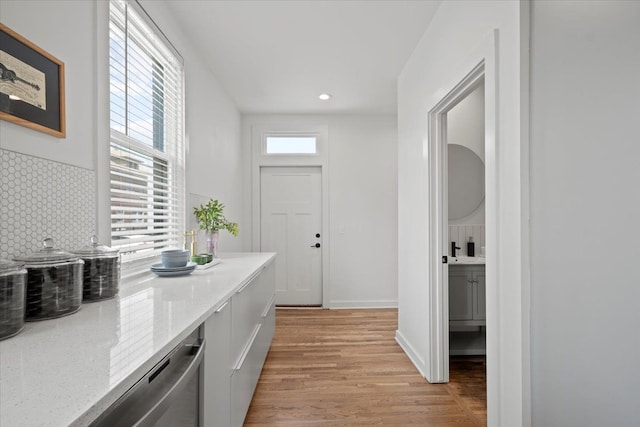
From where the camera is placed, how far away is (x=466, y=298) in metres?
2.73

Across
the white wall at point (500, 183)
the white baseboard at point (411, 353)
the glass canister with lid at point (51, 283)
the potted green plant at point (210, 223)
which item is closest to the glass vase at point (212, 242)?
the potted green plant at point (210, 223)

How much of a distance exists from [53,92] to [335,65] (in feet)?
7.63

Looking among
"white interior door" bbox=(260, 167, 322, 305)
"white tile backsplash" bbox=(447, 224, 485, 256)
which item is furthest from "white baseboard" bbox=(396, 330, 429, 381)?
"white interior door" bbox=(260, 167, 322, 305)

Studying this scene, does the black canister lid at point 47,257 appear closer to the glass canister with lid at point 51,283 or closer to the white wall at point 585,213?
the glass canister with lid at point 51,283

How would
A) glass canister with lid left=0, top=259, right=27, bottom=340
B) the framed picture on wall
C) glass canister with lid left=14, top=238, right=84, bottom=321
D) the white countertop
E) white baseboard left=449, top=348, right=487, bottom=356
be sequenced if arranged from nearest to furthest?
the white countertop, glass canister with lid left=0, top=259, right=27, bottom=340, glass canister with lid left=14, top=238, right=84, bottom=321, the framed picture on wall, white baseboard left=449, top=348, right=487, bottom=356

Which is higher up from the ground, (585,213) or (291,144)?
(291,144)

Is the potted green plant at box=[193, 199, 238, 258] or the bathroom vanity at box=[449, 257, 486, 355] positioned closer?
the potted green plant at box=[193, 199, 238, 258]

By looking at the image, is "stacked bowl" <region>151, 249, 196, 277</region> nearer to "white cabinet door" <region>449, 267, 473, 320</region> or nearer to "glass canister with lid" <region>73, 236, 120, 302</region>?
"glass canister with lid" <region>73, 236, 120, 302</region>

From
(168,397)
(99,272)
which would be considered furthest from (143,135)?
(168,397)

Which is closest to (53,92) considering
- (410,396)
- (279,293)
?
(410,396)

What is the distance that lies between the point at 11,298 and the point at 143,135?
1378 millimetres

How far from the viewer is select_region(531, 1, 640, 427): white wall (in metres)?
1.13

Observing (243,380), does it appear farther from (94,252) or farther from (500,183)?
(500,183)

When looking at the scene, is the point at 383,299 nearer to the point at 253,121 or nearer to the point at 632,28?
the point at 253,121
